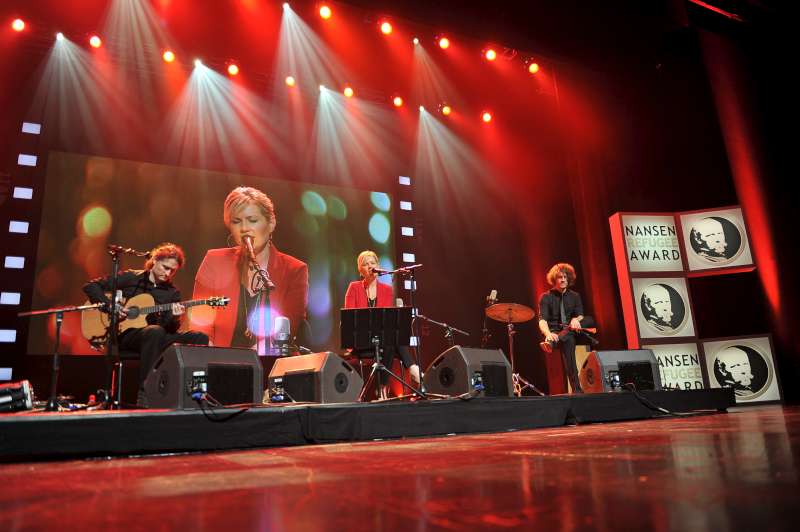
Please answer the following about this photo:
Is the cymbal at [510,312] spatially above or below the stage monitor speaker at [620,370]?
above

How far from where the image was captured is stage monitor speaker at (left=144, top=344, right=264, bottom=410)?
122 inches

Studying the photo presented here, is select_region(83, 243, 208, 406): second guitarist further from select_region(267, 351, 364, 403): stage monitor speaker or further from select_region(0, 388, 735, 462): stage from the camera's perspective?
select_region(0, 388, 735, 462): stage

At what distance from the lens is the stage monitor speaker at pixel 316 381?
13.1 feet

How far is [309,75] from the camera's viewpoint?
7.27 m

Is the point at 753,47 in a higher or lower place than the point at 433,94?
lower

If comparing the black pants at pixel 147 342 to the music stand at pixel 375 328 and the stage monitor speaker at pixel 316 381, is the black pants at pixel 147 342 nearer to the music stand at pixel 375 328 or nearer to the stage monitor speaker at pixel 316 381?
the stage monitor speaker at pixel 316 381

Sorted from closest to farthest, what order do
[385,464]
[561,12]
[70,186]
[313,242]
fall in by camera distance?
[385,464] < [561,12] < [70,186] < [313,242]

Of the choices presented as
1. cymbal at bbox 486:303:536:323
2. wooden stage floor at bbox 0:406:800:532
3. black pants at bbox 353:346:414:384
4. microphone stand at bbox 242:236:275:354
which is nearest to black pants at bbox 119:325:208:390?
black pants at bbox 353:346:414:384

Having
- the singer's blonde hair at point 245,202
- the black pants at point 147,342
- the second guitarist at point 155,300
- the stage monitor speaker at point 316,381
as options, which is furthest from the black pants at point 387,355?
the singer's blonde hair at point 245,202

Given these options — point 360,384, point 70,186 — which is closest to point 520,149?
point 360,384

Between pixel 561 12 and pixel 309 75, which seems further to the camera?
pixel 309 75

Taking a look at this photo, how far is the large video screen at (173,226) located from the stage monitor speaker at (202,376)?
2.36m

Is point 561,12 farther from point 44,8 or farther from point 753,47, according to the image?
point 44,8

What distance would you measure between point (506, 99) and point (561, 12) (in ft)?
10.3
